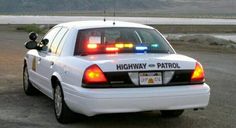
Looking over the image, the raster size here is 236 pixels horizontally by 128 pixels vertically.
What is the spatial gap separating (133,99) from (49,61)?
2126 millimetres

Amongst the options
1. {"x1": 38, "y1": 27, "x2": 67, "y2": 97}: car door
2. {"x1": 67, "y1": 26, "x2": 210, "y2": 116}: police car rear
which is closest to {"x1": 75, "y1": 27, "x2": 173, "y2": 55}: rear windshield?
{"x1": 67, "y1": 26, "x2": 210, "y2": 116}: police car rear

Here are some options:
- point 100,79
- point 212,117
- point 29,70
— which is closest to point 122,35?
point 100,79

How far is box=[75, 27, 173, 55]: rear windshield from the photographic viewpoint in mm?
8125

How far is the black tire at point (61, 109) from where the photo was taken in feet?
26.2

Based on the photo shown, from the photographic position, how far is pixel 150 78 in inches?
291

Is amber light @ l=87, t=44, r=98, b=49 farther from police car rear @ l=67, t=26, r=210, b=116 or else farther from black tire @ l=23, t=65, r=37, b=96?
black tire @ l=23, t=65, r=37, b=96

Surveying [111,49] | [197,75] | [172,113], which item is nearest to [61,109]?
[111,49]

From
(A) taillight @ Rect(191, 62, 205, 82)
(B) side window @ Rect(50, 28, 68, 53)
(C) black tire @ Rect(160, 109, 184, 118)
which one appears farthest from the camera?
(B) side window @ Rect(50, 28, 68, 53)

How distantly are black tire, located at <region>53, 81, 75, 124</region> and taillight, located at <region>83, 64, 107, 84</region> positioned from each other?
2.51ft

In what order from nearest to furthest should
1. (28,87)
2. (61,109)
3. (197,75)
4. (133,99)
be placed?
(133,99)
(197,75)
(61,109)
(28,87)

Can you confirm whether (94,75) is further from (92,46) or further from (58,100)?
(58,100)

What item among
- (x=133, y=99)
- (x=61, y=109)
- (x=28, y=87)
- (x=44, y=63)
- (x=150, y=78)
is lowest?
(x=28, y=87)

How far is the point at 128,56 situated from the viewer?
7.71 m

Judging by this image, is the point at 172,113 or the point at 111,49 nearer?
the point at 111,49
